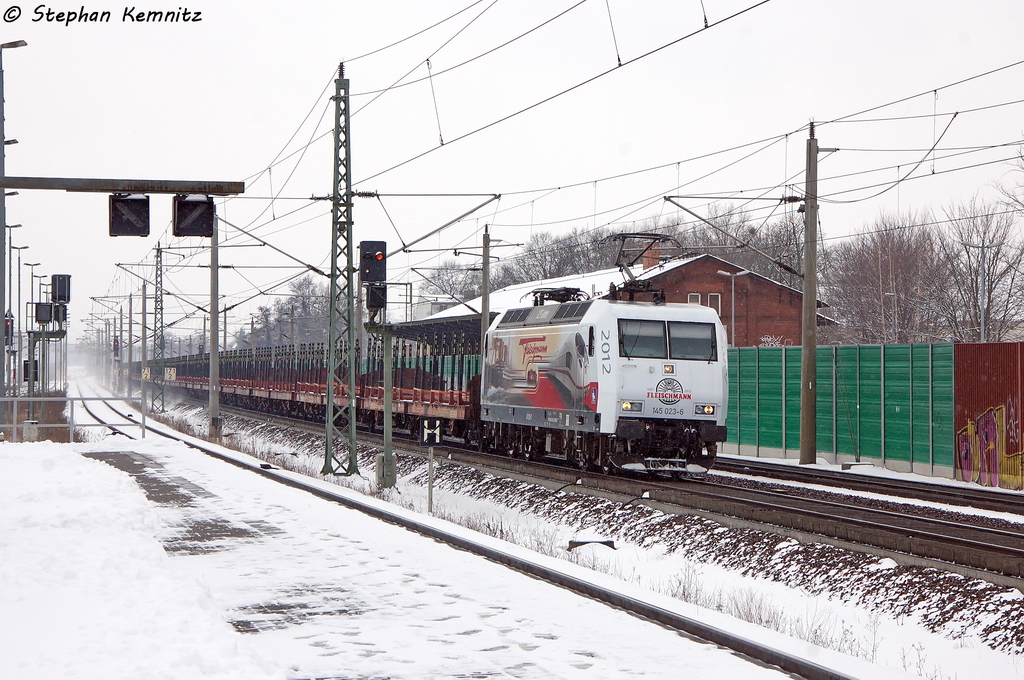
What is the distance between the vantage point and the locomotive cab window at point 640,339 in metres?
19.8

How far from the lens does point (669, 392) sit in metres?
19.8

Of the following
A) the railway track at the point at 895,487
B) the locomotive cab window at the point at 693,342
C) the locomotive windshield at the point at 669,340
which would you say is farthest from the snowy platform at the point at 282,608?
the railway track at the point at 895,487

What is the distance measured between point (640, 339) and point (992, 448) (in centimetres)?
Answer: 686

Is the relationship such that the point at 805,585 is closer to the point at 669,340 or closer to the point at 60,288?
the point at 669,340

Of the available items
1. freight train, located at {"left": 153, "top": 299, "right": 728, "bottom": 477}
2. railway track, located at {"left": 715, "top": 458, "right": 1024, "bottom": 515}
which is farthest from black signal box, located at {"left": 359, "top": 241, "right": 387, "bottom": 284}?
railway track, located at {"left": 715, "top": 458, "right": 1024, "bottom": 515}

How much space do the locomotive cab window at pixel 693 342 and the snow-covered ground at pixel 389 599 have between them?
14.0ft

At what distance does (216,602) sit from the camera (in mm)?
9195

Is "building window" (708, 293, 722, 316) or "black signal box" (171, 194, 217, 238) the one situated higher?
"building window" (708, 293, 722, 316)

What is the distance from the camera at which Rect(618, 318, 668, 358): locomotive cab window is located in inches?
781

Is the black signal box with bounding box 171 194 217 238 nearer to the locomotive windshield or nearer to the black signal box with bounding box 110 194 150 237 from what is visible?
the black signal box with bounding box 110 194 150 237

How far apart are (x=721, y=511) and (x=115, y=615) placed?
30.9 ft

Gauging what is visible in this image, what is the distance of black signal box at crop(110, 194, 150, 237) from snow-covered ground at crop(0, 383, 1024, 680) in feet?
12.8

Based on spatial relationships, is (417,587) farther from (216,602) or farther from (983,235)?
(983,235)

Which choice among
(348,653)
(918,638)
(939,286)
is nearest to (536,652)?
(348,653)
